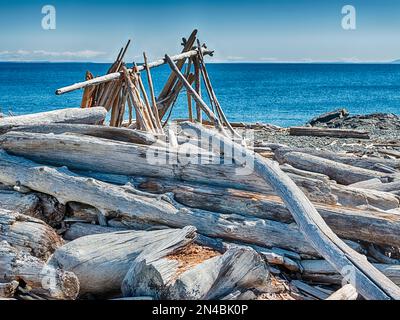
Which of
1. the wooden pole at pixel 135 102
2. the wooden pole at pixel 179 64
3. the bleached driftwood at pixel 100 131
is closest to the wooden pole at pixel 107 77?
the wooden pole at pixel 135 102

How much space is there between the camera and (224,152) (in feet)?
19.7

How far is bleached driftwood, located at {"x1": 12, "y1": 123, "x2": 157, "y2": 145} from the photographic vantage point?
251 inches

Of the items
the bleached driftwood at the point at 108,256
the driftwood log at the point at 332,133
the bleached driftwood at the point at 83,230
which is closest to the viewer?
the bleached driftwood at the point at 108,256

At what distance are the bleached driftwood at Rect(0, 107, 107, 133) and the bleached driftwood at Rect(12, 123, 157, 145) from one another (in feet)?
0.60

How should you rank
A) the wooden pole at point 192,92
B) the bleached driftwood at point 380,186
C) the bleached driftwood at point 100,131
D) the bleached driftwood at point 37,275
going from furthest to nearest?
the wooden pole at point 192,92 → the bleached driftwood at point 380,186 → the bleached driftwood at point 100,131 → the bleached driftwood at point 37,275

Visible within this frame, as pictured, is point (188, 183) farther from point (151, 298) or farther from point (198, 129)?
point (151, 298)

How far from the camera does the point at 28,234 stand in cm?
517

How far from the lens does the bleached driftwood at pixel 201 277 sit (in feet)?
13.6

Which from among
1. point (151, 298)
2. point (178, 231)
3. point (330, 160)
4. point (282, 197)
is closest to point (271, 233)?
point (282, 197)

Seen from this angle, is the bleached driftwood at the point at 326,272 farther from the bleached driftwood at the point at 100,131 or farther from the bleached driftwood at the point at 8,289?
the bleached driftwood at the point at 8,289

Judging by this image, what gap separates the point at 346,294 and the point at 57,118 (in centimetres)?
480

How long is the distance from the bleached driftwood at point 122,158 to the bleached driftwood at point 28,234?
3.45 feet

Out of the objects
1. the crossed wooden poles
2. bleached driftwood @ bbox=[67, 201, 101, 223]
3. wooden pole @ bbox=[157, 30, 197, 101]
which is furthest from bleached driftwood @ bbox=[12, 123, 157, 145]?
wooden pole @ bbox=[157, 30, 197, 101]
